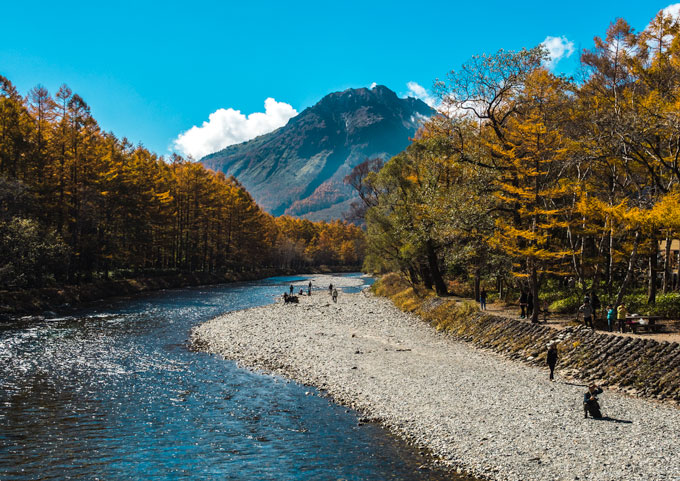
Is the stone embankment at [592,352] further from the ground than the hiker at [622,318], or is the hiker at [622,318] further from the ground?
the hiker at [622,318]

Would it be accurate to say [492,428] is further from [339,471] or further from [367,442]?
[339,471]

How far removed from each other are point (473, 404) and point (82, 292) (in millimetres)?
39261

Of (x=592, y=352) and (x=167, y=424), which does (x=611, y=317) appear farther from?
(x=167, y=424)

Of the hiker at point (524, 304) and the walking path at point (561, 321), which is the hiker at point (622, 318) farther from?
the hiker at point (524, 304)

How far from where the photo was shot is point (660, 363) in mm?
15469

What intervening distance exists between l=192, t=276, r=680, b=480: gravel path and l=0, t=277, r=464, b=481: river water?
1194mm

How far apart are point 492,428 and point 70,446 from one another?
474 inches

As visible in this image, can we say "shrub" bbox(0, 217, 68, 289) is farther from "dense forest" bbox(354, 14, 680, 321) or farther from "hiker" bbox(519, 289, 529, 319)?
"hiker" bbox(519, 289, 529, 319)

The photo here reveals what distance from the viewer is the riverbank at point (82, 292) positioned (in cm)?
3269

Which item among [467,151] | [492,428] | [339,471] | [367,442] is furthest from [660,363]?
[467,151]

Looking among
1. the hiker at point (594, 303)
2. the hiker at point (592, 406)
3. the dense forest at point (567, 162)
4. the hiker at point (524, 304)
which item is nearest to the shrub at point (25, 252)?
the dense forest at point (567, 162)

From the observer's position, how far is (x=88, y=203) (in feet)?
140

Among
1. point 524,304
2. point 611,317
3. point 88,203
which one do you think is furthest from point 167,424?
point 88,203

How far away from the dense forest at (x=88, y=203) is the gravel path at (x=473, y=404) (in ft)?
63.4
